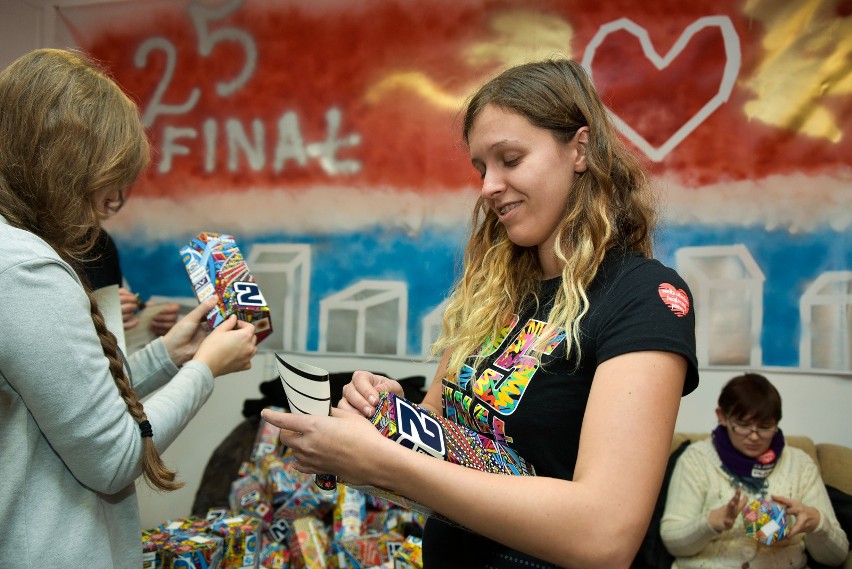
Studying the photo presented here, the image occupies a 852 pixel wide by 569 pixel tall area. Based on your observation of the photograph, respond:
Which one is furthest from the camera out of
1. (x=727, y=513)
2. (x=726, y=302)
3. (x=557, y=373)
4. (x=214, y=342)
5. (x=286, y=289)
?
(x=286, y=289)

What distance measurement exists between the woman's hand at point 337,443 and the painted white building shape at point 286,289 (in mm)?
2707

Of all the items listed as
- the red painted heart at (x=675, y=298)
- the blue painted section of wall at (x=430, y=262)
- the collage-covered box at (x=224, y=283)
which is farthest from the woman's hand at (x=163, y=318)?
the red painted heart at (x=675, y=298)

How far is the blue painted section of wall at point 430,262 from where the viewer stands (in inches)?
123

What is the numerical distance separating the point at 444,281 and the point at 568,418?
8.15 ft

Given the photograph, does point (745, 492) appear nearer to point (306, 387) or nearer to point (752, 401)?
point (752, 401)

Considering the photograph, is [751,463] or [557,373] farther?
[751,463]

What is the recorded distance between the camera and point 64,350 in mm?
1105

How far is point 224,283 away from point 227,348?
0.34 metres

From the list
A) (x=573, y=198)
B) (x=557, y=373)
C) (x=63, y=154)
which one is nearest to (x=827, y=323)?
(x=573, y=198)

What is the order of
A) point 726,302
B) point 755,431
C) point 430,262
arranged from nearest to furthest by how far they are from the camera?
1. point 755,431
2. point 726,302
3. point 430,262

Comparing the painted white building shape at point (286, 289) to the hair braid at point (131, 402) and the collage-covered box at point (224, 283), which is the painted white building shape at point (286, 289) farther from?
the hair braid at point (131, 402)

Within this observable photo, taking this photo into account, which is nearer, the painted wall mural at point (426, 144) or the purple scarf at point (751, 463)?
the purple scarf at point (751, 463)

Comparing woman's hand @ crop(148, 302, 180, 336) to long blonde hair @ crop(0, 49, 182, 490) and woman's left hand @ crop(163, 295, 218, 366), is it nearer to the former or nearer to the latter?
woman's left hand @ crop(163, 295, 218, 366)

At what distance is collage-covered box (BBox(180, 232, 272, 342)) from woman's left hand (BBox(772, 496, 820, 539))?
180cm
